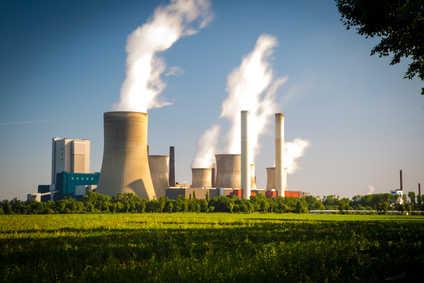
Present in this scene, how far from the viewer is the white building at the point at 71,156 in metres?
116

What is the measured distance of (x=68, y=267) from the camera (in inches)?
527

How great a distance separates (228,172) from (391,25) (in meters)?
68.9

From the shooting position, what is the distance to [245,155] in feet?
270

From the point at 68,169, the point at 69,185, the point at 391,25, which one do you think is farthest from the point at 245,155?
the point at 391,25

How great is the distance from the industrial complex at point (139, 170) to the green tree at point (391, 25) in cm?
4400

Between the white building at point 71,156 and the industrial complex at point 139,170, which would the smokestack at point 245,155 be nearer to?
the industrial complex at point 139,170

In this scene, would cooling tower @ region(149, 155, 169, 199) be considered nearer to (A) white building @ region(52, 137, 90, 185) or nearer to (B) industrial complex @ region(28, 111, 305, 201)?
(B) industrial complex @ region(28, 111, 305, 201)

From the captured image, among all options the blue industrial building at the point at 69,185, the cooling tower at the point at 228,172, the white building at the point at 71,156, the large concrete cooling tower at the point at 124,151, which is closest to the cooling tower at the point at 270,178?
the cooling tower at the point at 228,172

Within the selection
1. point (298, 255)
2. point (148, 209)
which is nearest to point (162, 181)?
point (148, 209)

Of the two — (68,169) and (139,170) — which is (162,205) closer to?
(139,170)

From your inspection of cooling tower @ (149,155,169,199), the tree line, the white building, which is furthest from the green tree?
the white building

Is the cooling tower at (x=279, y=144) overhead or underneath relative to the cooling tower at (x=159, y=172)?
overhead

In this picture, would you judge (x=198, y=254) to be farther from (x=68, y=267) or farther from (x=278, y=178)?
(x=278, y=178)

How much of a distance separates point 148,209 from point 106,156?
1189cm
